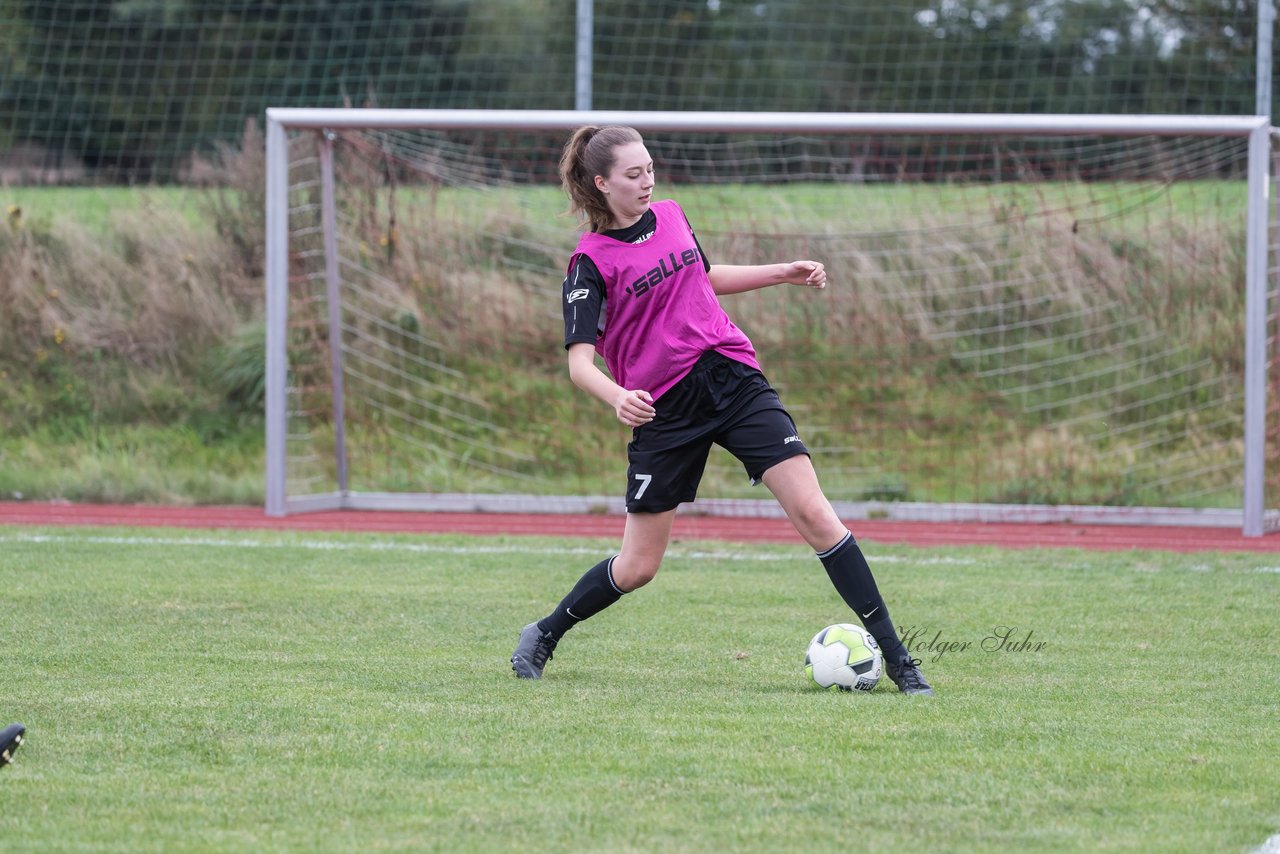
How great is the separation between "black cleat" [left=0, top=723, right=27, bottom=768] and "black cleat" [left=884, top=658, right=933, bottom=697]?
88.6 inches

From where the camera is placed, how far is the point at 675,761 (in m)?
3.44

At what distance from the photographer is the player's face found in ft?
14.4

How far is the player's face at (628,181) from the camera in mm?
4391

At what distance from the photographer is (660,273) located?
441 cm

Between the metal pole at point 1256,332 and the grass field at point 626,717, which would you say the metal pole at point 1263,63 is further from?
the grass field at point 626,717

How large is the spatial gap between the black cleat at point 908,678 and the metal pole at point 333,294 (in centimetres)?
603

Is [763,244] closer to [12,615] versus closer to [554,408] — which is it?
[554,408]

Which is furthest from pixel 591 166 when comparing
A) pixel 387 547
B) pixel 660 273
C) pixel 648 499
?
pixel 387 547

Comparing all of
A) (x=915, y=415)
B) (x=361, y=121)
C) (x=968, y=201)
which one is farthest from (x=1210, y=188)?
(x=361, y=121)

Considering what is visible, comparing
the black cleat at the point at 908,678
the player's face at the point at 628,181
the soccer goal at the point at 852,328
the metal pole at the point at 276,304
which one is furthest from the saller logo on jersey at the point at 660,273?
the soccer goal at the point at 852,328

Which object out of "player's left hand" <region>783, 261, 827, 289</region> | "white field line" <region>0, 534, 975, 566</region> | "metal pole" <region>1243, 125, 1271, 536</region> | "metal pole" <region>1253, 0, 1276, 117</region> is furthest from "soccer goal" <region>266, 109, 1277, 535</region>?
"player's left hand" <region>783, 261, 827, 289</region>

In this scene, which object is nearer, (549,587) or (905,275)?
(549,587)

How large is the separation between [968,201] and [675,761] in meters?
8.36

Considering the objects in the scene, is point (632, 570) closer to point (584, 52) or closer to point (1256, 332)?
point (1256, 332)
